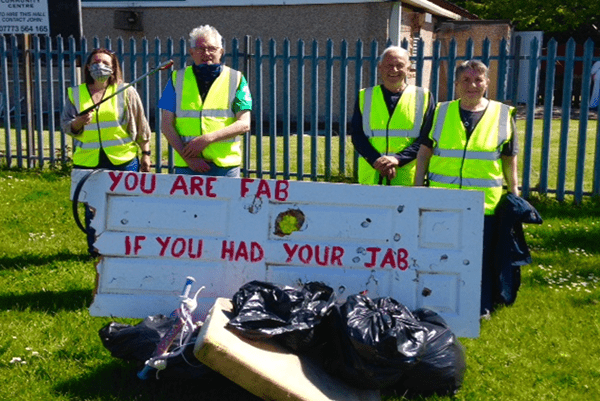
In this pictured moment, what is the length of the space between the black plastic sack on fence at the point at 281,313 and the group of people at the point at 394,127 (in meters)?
1.40

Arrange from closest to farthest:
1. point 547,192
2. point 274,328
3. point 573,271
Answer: point 274,328
point 573,271
point 547,192

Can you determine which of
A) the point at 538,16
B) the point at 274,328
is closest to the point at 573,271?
the point at 274,328

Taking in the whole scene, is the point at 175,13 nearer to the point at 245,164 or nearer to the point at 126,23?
the point at 126,23

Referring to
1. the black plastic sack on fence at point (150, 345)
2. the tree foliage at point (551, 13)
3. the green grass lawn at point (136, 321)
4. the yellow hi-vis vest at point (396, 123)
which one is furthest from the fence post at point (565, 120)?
the tree foliage at point (551, 13)

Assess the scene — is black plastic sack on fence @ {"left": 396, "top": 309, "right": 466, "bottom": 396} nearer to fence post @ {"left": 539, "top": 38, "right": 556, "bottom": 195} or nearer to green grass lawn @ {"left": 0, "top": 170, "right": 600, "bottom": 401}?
green grass lawn @ {"left": 0, "top": 170, "right": 600, "bottom": 401}

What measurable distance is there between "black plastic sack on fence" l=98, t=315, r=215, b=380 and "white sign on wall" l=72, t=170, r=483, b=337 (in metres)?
0.24

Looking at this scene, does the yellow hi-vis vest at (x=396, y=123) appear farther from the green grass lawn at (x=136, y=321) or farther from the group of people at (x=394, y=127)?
the green grass lawn at (x=136, y=321)

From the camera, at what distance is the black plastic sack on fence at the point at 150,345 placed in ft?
13.4

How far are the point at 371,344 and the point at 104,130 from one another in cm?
321

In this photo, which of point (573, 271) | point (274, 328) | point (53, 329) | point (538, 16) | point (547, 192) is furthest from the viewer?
point (538, 16)

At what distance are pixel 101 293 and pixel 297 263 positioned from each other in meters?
1.18

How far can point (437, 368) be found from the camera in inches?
163

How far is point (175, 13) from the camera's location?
19.6 meters

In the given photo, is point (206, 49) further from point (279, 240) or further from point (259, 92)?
point (259, 92)
